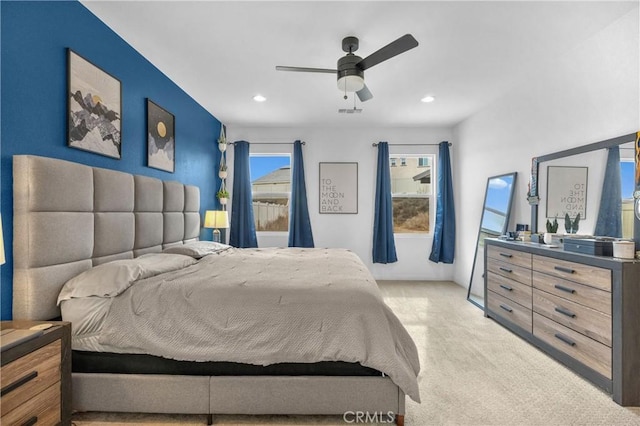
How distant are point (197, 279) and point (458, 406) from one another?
1904mm

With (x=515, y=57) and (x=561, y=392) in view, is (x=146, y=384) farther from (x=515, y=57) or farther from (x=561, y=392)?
(x=515, y=57)

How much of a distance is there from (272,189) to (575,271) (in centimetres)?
438

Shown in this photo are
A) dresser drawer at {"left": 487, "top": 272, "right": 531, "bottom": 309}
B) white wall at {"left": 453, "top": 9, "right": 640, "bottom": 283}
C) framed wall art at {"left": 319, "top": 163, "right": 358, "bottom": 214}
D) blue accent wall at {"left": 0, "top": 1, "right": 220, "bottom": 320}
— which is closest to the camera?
blue accent wall at {"left": 0, "top": 1, "right": 220, "bottom": 320}

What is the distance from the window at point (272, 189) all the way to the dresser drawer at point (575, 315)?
3856 mm

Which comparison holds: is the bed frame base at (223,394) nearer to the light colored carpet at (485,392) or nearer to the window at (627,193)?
the light colored carpet at (485,392)

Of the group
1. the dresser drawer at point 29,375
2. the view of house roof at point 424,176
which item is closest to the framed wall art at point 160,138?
the dresser drawer at point 29,375

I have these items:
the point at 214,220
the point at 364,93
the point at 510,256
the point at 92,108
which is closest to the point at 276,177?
the point at 214,220

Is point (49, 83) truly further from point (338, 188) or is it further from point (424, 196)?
point (424, 196)

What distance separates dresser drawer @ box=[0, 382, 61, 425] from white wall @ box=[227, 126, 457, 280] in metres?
3.95

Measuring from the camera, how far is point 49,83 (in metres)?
2.00

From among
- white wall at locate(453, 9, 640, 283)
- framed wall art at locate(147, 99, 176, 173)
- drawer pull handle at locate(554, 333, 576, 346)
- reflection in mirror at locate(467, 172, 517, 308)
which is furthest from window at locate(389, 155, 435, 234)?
framed wall art at locate(147, 99, 176, 173)

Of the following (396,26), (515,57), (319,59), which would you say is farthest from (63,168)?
(515,57)

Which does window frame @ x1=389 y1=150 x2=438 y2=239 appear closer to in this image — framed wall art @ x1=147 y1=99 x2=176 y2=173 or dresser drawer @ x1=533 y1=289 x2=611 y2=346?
dresser drawer @ x1=533 y1=289 x2=611 y2=346

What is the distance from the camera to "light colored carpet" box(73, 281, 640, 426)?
1858 millimetres
